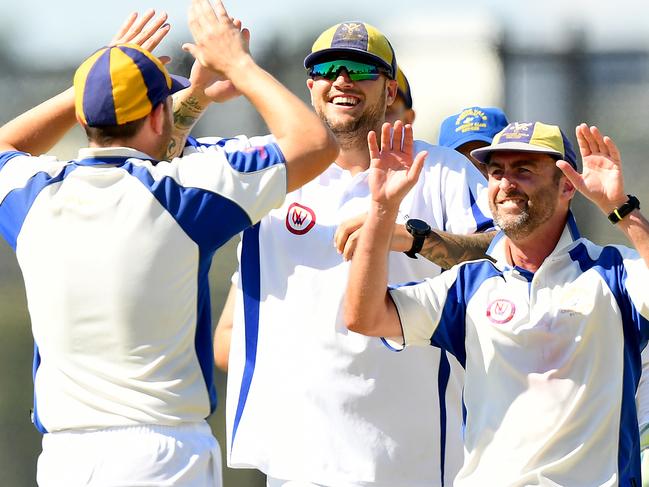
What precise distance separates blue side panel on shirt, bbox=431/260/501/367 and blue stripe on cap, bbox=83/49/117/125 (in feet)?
3.50

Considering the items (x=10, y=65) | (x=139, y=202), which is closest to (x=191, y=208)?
(x=139, y=202)

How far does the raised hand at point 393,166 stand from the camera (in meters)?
3.72

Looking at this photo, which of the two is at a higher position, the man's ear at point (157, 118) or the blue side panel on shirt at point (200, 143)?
the blue side panel on shirt at point (200, 143)

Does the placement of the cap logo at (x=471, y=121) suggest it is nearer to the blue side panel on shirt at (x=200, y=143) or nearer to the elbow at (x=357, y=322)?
the blue side panel on shirt at (x=200, y=143)

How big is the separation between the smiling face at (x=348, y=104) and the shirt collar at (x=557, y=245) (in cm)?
62

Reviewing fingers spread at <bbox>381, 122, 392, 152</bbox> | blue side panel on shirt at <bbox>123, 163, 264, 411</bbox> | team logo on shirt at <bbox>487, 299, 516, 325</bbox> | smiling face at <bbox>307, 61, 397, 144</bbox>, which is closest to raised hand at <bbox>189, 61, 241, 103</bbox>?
smiling face at <bbox>307, 61, 397, 144</bbox>

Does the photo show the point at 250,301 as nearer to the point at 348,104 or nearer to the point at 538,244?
the point at 348,104

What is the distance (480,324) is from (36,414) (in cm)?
123

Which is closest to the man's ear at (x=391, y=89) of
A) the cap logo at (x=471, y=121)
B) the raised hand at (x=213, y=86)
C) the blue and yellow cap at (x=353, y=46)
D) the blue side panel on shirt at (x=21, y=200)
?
Result: the blue and yellow cap at (x=353, y=46)

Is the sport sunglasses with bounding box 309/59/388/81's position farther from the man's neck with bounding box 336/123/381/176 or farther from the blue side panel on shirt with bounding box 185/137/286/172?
the blue side panel on shirt with bounding box 185/137/286/172

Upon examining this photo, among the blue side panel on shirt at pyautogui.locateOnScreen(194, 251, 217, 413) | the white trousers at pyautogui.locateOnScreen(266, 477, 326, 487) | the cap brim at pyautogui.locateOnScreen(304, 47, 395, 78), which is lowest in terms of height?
the white trousers at pyautogui.locateOnScreen(266, 477, 326, 487)

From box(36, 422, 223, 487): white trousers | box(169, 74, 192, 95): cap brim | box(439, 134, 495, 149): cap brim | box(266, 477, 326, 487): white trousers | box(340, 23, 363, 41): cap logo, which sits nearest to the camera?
box(36, 422, 223, 487): white trousers

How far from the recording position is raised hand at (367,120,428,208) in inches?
146

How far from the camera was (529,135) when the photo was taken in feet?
12.6
